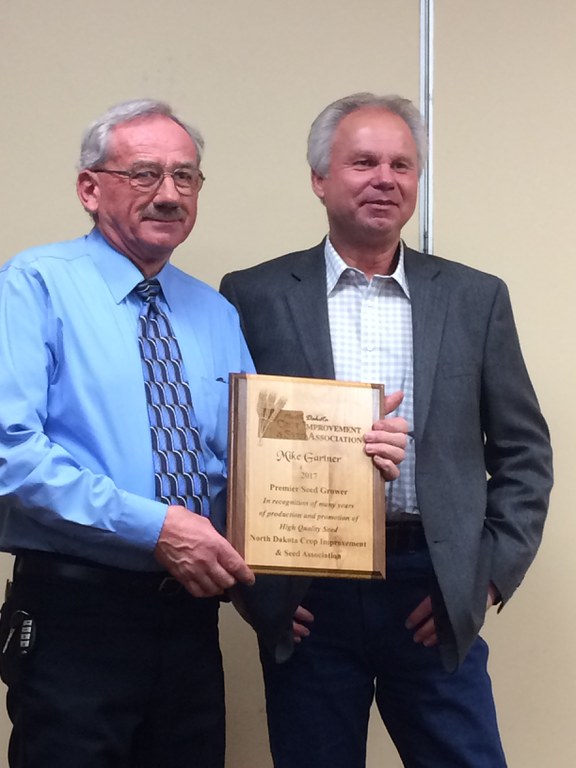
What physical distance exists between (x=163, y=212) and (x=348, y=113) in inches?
19.9

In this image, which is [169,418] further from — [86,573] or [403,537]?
[403,537]

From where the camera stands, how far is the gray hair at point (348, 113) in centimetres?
193

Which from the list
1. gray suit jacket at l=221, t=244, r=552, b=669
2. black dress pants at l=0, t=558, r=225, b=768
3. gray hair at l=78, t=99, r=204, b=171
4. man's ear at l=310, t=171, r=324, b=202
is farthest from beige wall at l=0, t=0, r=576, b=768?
black dress pants at l=0, t=558, r=225, b=768

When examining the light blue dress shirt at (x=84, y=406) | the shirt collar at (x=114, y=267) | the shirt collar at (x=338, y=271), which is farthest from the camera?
the shirt collar at (x=338, y=271)

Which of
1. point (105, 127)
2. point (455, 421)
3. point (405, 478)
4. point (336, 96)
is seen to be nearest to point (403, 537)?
point (405, 478)

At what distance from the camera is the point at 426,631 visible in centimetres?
172

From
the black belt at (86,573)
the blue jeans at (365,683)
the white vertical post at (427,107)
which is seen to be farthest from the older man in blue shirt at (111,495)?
the white vertical post at (427,107)

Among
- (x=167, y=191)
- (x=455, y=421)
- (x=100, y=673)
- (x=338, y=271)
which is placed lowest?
(x=100, y=673)

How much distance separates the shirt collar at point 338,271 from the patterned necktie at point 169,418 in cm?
38

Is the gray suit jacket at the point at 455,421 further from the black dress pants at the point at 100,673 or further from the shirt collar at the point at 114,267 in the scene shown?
the shirt collar at the point at 114,267

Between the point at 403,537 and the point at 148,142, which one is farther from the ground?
the point at 148,142

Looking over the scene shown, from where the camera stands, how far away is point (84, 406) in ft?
4.95

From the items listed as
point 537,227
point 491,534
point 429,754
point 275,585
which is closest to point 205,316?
point 275,585

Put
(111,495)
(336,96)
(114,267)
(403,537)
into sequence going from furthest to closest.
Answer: (336,96), (403,537), (114,267), (111,495)
